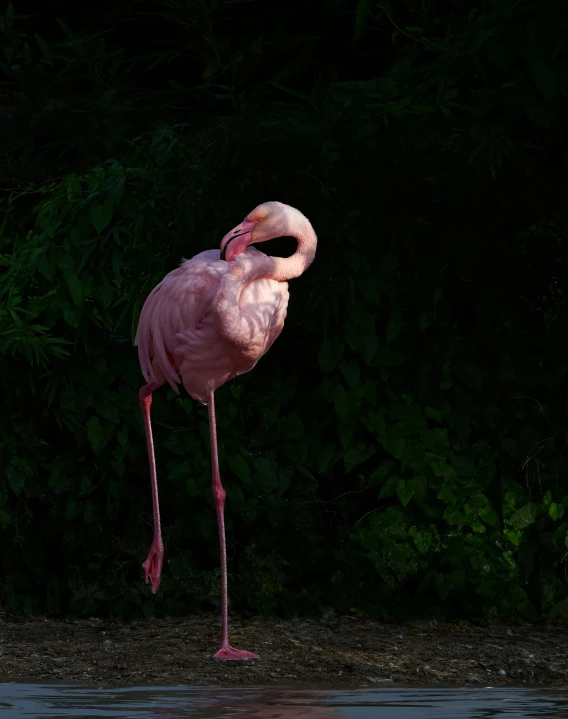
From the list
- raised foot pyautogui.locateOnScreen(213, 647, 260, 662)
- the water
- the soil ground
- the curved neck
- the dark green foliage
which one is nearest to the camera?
the water

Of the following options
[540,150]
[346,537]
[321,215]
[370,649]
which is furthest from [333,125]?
[370,649]

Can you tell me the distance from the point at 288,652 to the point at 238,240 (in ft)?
6.06

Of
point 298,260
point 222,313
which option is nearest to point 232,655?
point 222,313

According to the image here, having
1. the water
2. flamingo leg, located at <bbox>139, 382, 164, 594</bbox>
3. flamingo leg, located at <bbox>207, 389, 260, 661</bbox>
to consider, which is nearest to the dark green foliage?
flamingo leg, located at <bbox>139, 382, 164, 594</bbox>

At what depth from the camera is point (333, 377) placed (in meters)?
7.85

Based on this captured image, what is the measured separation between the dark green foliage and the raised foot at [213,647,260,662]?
4.03ft

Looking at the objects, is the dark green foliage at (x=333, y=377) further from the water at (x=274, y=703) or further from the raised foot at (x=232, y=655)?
the water at (x=274, y=703)

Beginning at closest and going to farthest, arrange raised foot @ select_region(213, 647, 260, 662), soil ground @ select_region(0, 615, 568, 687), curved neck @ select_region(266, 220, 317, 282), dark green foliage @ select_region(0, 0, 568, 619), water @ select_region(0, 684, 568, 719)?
water @ select_region(0, 684, 568, 719) → soil ground @ select_region(0, 615, 568, 687) → raised foot @ select_region(213, 647, 260, 662) → curved neck @ select_region(266, 220, 317, 282) → dark green foliage @ select_region(0, 0, 568, 619)

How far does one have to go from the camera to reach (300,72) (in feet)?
30.0

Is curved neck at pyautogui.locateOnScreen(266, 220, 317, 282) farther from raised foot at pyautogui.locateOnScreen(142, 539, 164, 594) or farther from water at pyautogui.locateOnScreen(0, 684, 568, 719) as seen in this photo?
water at pyautogui.locateOnScreen(0, 684, 568, 719)

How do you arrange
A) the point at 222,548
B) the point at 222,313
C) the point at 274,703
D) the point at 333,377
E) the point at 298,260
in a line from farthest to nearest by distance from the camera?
the point at 333,377 → the point at 222,548 → the point at 298,260 → the point at 222,313 → the point at 274,703

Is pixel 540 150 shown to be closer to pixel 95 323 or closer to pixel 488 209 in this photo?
pixel 488 209

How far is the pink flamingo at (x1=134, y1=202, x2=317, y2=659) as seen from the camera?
6688 millimetres

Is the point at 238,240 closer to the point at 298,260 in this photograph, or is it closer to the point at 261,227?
the point at 261,227
